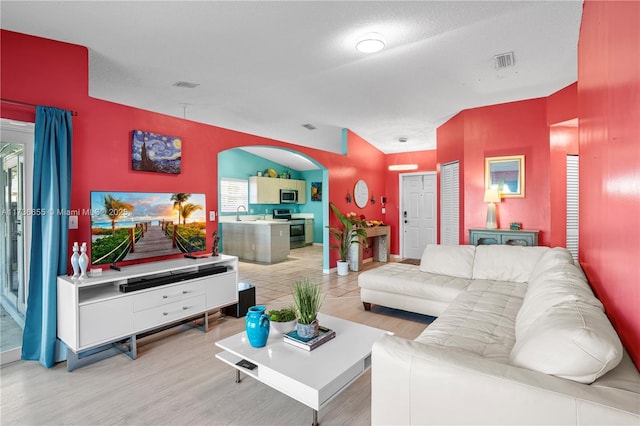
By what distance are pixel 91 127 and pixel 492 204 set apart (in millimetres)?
5025

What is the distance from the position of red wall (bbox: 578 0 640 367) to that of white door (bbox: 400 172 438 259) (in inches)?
199

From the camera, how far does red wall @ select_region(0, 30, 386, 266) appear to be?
2566 mm

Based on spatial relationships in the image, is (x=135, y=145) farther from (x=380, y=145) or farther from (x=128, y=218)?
(x=380, y=145)

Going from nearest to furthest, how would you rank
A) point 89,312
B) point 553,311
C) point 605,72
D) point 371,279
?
point 553,311
point 605,72
point 89,312
point 371,279

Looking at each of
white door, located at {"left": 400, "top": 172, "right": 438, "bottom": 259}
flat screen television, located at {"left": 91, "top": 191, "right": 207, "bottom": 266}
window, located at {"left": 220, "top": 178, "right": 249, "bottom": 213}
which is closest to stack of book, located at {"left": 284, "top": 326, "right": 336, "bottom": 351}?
flat screen television, located at {"left": 91, "top": 191, "right": 207, "bottom": 266}

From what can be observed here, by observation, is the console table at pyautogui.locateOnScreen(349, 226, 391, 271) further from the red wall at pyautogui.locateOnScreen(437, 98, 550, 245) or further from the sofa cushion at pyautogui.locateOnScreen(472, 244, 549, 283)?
the sofa cushion at pyautogui.locateOnScreen(472, 244, 549, 283)

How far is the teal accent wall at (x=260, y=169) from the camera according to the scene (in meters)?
8.16

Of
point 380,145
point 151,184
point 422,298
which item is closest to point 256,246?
point 380,145

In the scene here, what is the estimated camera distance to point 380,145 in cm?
736

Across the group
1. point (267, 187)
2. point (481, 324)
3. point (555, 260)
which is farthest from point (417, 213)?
point (481, 324)

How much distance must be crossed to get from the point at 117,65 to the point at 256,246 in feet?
15.6

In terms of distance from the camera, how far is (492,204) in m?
4.81

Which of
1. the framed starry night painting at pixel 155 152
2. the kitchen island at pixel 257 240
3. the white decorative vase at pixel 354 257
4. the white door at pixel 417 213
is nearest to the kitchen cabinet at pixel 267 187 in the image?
the kitchen island at pixel 257 240

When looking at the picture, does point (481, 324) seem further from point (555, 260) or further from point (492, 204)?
point (492, 204)
